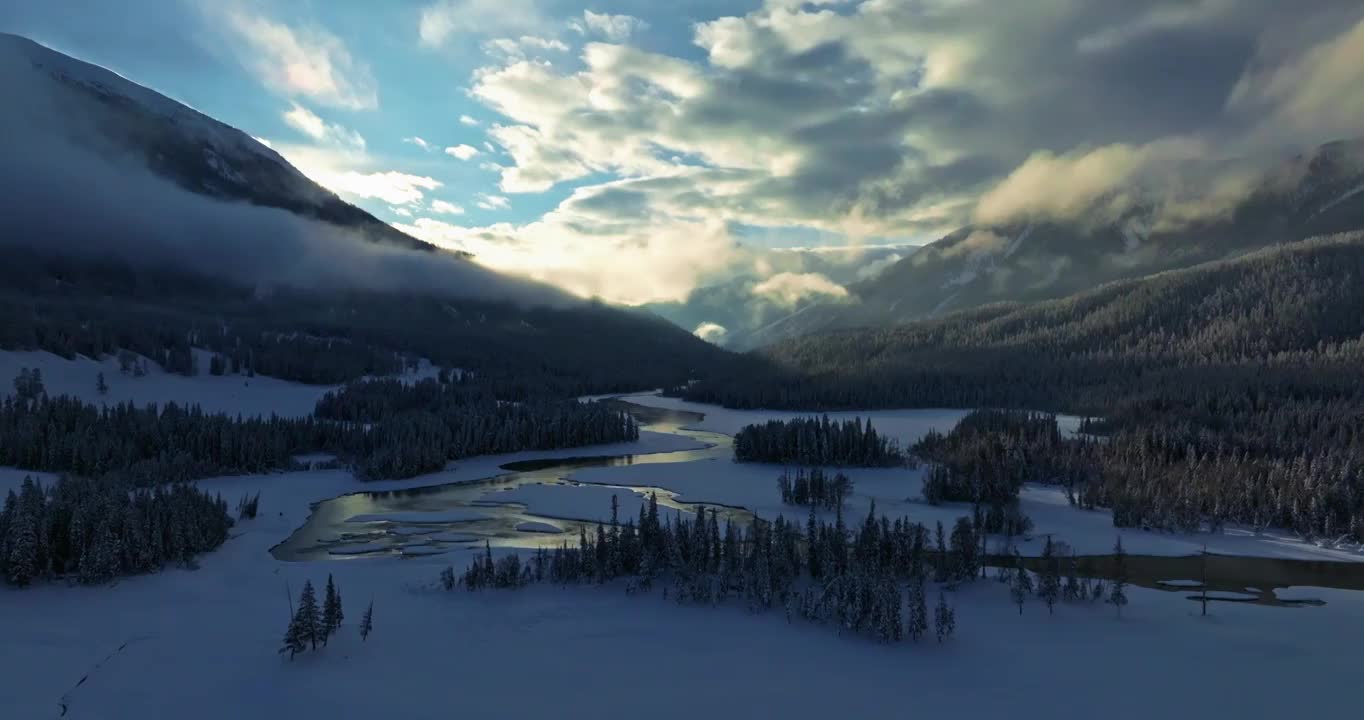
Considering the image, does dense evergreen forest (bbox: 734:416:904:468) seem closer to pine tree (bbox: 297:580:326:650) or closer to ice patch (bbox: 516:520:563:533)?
ice patch (bbox: 516:520:563:533)

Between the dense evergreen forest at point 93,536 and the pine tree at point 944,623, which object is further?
the dense evergreen forest at point 93,536

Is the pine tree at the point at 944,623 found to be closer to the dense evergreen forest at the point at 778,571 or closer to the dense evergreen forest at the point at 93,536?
the dense evergreen forest at the point at 778,571

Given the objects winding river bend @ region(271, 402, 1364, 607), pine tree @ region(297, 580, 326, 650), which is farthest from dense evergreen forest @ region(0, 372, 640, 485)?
pine tree @ region(297, 580, 326, 650)

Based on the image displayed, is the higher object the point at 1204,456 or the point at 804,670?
the point at 1204,456

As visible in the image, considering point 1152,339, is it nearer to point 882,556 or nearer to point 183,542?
point 882,556

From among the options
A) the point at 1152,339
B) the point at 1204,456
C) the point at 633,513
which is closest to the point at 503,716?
the point at 633,513

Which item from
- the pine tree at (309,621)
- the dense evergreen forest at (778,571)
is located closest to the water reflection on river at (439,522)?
the dense evergreen forest at (778,571)

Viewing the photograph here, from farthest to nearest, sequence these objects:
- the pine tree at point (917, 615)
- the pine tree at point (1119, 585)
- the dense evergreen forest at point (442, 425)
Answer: the dense evergreen forest at point (442, 425) < the pine tree at point (1119, 585) < the pine tree at point (917, 615)
